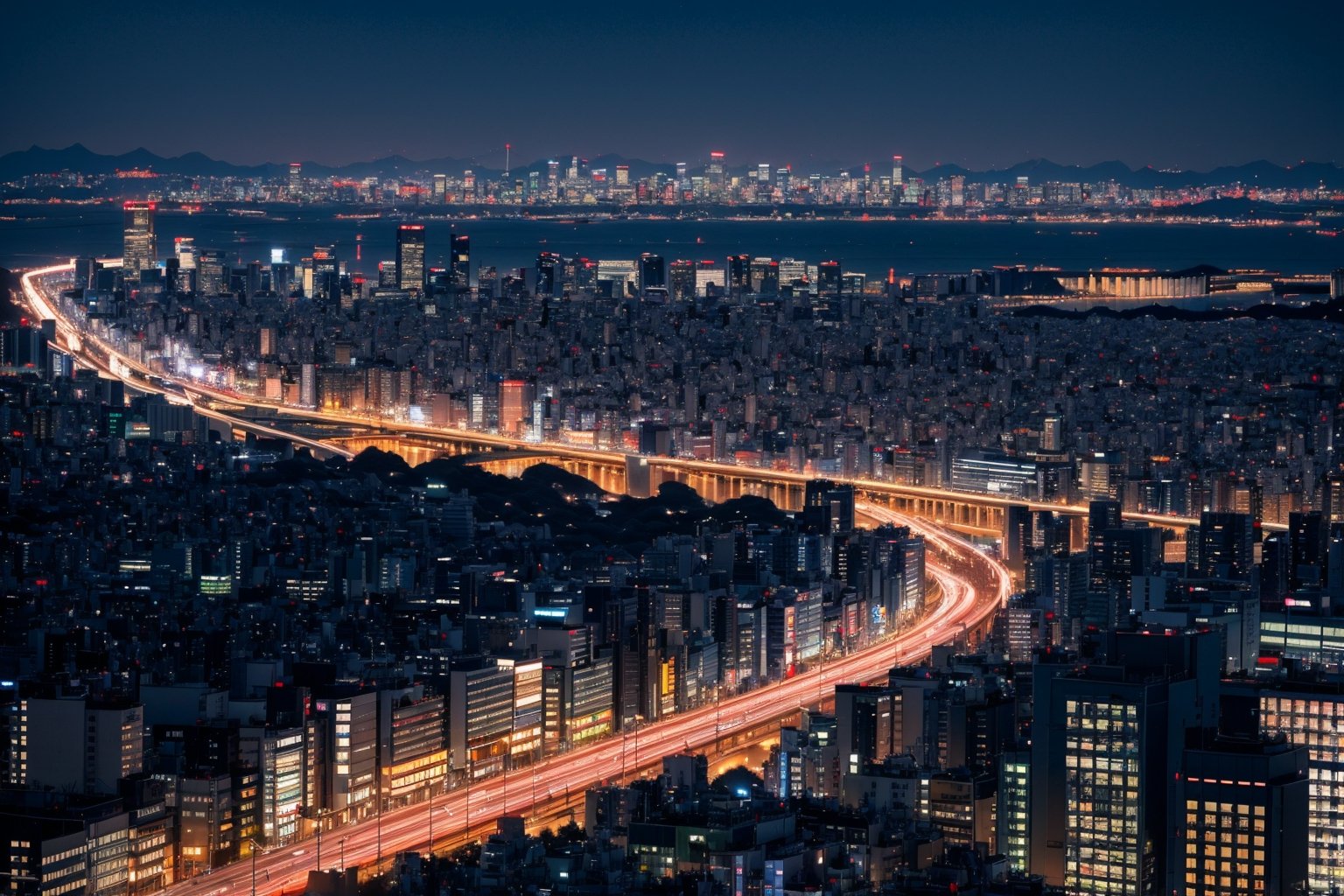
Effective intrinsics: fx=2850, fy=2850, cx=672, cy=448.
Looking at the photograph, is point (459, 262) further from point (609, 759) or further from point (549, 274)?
point (609, 759)

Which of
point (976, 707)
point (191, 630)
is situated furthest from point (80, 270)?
point (976, 707)

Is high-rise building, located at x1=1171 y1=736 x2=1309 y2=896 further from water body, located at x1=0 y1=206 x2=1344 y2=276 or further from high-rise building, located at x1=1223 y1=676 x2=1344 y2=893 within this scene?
water body, located at x1=0 y1=206 x2=1344 y2=276

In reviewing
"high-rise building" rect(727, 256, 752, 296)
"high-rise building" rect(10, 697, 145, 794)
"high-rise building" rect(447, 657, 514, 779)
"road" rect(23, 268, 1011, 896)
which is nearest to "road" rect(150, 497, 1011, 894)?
"road" rect(23, 268, 1011, 896)

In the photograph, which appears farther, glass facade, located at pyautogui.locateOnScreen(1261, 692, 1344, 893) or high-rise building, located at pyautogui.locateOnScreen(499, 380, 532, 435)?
high-rise building, located at pyautogui.locateOnScreen(499, 380, 532, 435)

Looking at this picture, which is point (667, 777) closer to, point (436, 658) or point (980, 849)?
point (980, 849)

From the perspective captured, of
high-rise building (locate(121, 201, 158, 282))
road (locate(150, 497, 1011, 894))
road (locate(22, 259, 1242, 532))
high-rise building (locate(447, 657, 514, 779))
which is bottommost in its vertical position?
road (locate(150, 497, 1011, 894))

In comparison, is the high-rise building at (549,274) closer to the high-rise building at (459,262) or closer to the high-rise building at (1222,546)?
the high-rise building at (459,262)

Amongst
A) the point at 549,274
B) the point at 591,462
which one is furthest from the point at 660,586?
the point at 549,274
